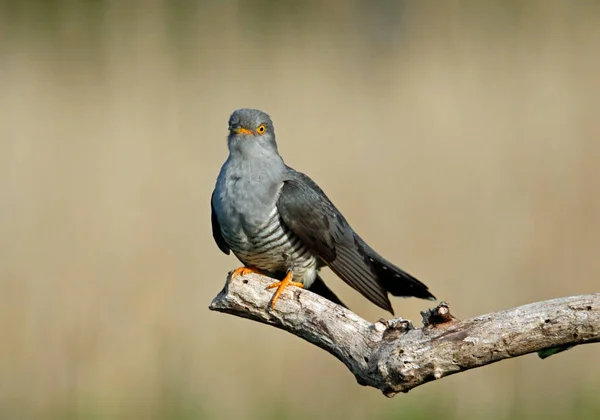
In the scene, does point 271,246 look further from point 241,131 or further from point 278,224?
point 241,131

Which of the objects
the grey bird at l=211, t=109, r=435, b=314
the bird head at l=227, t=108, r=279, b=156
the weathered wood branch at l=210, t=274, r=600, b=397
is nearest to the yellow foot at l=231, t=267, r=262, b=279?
the grey bird at l=211, t=109, r=435, b=314

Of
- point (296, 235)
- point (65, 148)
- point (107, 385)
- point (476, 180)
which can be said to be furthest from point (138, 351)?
point (476, 180)

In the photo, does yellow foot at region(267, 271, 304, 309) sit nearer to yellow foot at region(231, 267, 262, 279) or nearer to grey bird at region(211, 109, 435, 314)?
grey bird at region(211, 109, 435, 314)

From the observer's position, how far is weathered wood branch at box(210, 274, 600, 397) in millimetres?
2424

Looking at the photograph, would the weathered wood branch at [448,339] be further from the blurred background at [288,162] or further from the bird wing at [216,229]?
the blurred background at [288,162]

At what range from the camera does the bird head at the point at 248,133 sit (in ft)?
11.9

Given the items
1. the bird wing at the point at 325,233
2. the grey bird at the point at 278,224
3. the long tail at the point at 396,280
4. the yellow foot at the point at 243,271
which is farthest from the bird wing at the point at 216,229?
the long tail at the point at 396,280

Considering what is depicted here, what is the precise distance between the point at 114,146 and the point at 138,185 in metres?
0.35

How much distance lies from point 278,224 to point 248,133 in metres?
0.39

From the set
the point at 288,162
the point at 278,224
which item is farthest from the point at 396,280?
the point at 288,162

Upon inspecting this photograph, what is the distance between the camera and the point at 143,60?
5.46 meters

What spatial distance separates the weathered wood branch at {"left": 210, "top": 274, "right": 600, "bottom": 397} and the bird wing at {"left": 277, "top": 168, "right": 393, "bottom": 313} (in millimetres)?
782

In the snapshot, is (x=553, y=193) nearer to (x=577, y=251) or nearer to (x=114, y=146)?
(x=577, y=251)

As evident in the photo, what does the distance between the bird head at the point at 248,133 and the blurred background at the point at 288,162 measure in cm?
105
